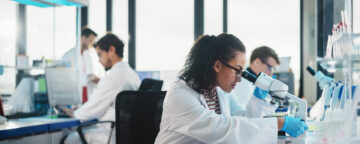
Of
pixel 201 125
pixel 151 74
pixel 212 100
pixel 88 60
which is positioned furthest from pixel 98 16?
pixel 201 125

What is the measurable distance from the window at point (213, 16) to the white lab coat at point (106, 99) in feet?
9.18

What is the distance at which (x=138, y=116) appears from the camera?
174 cm

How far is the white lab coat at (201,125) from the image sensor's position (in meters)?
1.30

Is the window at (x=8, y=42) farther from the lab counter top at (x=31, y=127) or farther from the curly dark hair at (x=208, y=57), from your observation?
the curly dark hair at (x=208, y=57)

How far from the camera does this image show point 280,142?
1.44 meters

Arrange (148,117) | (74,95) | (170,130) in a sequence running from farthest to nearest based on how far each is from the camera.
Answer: (74,95) → (148,117) → (170,130)

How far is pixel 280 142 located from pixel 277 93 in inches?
8.7

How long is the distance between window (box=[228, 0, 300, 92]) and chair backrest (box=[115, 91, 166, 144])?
10.6 ft

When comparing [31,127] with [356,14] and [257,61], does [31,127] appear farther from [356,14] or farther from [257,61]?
[356,14]

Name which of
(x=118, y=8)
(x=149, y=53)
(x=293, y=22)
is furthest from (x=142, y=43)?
(x=293, y=22)

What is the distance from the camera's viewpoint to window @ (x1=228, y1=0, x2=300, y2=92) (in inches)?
191

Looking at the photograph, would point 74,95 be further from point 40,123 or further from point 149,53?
point 149,53

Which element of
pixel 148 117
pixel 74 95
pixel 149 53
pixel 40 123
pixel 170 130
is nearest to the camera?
pixel 170 130

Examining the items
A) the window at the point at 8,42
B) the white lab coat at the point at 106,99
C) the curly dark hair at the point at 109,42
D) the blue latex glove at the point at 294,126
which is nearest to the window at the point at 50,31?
the window at the point at 8,42
